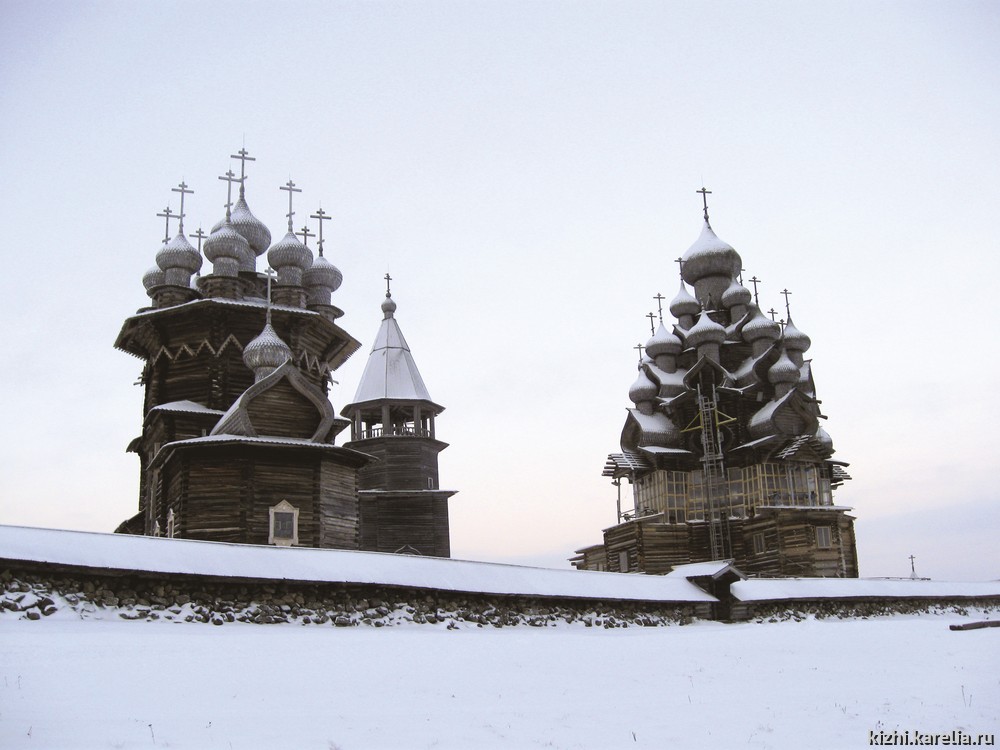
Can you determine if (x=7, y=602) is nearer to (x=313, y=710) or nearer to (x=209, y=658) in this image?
(x=209, y=658)

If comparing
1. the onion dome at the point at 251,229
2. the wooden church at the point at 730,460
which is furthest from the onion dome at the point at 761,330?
the onion dome at the point at 251,229

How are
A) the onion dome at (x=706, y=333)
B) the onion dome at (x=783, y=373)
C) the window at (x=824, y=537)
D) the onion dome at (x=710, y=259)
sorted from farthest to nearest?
the onion dome at (x=710, y=259)
the onion dome at (x=706, y=333)
the onion dome at (x=783, y=373)
the window at (x=824, y=537)

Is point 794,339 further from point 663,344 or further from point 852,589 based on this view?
point 852,589

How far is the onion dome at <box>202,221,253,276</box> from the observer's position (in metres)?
26.8

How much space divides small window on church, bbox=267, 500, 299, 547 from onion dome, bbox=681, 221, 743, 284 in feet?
71.1

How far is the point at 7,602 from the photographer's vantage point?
1209 cm

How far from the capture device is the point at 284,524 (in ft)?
73.6

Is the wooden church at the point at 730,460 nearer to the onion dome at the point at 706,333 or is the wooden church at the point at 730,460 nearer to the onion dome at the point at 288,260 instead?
the onion dome at the point at 706,333

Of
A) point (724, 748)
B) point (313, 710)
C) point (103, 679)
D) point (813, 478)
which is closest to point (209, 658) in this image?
point (103, 679)

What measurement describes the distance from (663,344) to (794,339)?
4940 millimetres

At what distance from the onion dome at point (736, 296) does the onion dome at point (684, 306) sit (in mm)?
1160

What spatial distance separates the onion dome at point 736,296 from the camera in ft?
120

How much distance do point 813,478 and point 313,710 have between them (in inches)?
1072

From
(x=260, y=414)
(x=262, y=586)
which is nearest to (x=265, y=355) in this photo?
(x=260, y=414)
